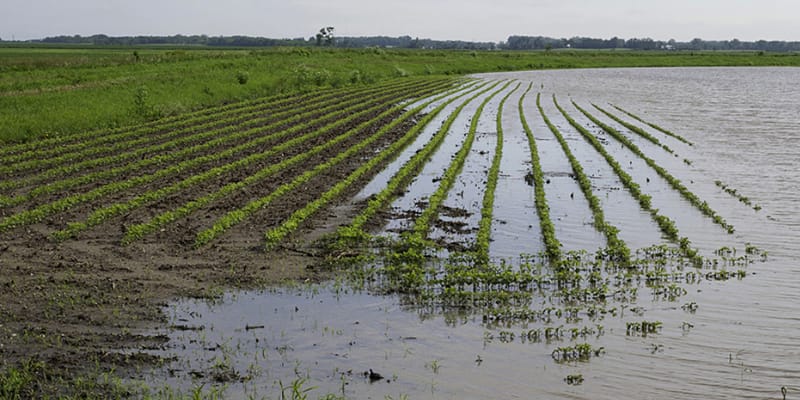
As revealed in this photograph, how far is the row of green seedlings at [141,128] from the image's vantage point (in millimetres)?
22436

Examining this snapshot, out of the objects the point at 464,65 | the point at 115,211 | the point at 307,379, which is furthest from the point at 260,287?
→ the point at 464,65

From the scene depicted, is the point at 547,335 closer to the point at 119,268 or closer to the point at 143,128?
the point at 119,268

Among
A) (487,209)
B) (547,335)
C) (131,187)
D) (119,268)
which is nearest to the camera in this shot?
(547,335)

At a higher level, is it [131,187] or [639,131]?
[639,131]

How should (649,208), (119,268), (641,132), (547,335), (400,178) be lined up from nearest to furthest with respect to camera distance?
(547,335)
(119,268)
(649,208)
(400,178)
(641,132)

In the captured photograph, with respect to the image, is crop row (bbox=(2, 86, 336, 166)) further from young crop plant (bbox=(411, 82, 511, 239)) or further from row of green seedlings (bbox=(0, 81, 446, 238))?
young crop plant (bbox=(411, 82, 511, 239))

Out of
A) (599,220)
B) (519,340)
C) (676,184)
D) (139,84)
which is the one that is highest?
(139,84)

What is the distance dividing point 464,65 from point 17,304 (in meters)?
73.9

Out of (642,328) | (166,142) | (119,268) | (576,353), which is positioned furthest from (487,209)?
(166,142)

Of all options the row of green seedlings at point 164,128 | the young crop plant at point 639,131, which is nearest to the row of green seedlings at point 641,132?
the young crop plant at point 639,131

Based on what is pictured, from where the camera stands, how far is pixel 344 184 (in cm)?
1744

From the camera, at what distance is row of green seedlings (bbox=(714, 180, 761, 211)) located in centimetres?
1579

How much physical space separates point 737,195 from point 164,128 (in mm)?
19291

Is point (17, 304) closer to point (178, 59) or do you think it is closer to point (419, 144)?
point (419, 144)
